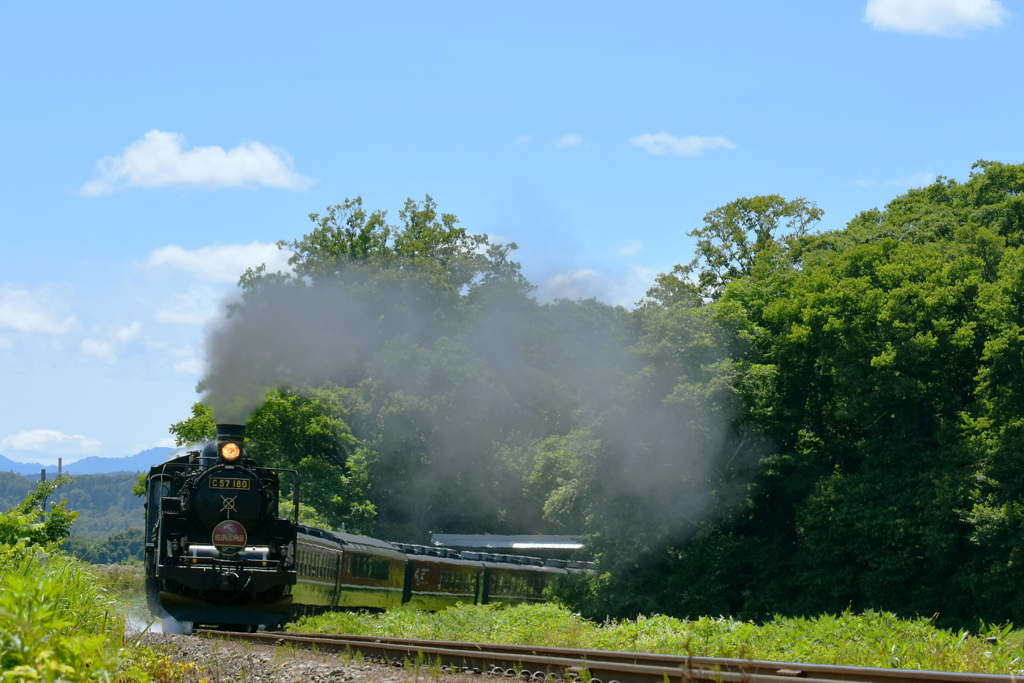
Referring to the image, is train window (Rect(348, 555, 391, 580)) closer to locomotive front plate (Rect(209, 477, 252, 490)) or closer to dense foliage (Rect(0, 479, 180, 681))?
dense foliage (Rect(0, 479, 180, 681))

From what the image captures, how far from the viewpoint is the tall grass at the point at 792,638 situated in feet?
44.4

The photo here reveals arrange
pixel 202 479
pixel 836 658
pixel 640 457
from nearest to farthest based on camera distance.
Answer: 1. pixel 836 658
2. pixel 202 479
3. pixel 640 457

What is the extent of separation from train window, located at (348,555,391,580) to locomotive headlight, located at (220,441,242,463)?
39.2 feet

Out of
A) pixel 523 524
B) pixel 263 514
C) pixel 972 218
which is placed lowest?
pixel 523 524

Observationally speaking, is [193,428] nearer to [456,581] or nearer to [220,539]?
[456,581]

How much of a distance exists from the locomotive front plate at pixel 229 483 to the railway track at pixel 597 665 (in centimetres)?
249

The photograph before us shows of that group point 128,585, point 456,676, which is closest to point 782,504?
point 128,585

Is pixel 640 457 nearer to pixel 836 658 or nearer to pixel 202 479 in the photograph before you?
pixel 202 479

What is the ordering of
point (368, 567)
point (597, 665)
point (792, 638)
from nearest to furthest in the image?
point (597, 665) → point (792, 638) → point (368, 567)

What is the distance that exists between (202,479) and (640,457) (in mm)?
23089

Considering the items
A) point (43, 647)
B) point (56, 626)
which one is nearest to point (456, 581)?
point (43, 647)

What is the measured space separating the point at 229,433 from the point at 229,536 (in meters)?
2.03

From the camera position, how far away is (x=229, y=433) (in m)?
20.3

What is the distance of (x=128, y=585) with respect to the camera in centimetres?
3744
